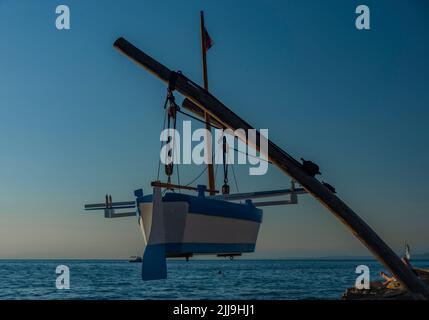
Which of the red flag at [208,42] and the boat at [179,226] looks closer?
the boat at [179,226]

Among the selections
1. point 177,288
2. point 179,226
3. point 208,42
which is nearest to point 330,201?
point 179,226

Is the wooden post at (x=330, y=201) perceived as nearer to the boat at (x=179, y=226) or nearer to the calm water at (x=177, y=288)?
the boat at (x=179, y=226)

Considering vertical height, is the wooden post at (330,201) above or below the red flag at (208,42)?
below

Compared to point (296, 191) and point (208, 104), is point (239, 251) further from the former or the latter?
point (208, 104)

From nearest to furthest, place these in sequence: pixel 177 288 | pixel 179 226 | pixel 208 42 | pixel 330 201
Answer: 1. pixel 330 201
2. pixel 179 226
3. pixel 208 42
4. pixel 177 288

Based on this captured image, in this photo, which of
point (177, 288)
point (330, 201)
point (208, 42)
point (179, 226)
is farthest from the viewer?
point (177, 288)

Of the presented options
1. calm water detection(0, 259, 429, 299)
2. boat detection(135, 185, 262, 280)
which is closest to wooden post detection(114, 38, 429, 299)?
boat detection(135, 185, 262, 280)

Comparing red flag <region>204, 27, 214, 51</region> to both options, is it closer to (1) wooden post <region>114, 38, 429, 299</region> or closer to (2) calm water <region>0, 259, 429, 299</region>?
(1) wooden post <region>114, 38, 429, 299</region>

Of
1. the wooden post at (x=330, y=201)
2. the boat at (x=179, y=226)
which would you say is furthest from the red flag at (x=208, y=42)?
the wooden post at (x=330, y=201)

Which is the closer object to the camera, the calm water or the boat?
the boat

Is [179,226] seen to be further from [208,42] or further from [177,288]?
[177,288]
